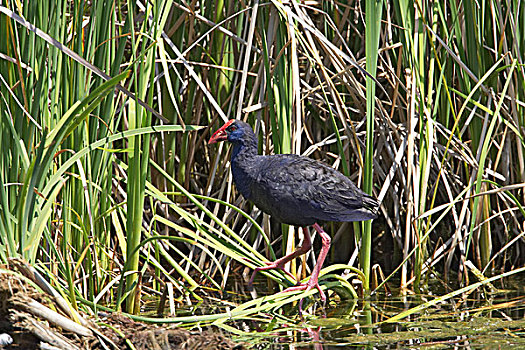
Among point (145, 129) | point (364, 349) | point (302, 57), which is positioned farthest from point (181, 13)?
point (364, 349)

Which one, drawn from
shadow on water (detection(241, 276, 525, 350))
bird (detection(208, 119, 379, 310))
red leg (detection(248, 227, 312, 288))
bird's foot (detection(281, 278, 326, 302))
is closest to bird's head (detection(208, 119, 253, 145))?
bird (detection(208, 119, 379, 310))

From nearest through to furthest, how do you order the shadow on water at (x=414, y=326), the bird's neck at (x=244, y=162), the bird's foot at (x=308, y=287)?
1. the shadow on water at (x=414, y=326)
2. the bird's foot at (x=308, y=287)
3. the bird's neck at (x=244, y=162)

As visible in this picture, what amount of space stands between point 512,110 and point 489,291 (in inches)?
36.4

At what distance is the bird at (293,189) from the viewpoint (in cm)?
294

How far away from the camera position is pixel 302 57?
370cm

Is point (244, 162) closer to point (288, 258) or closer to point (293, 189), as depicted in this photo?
point (293, 189)

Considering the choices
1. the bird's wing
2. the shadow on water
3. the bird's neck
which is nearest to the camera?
the shadow on water

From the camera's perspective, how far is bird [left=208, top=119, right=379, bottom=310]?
2.94m

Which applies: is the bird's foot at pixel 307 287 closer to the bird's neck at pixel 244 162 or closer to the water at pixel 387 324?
the water at pixel 387 324

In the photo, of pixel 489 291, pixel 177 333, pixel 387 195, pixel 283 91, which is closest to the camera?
pixel 177 333

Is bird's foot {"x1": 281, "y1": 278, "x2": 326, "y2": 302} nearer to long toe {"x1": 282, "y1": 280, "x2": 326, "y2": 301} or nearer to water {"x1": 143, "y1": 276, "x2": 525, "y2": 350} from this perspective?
long toe {"x1": 282, "y1": 280, "x2": 326, "y2": 301}

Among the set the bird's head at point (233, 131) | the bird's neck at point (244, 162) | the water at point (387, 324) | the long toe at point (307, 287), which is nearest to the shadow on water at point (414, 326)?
the water at point (387, 324)

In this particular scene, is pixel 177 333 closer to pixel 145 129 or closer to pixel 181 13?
pixel 145 129

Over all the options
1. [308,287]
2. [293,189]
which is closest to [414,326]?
[308,287]
